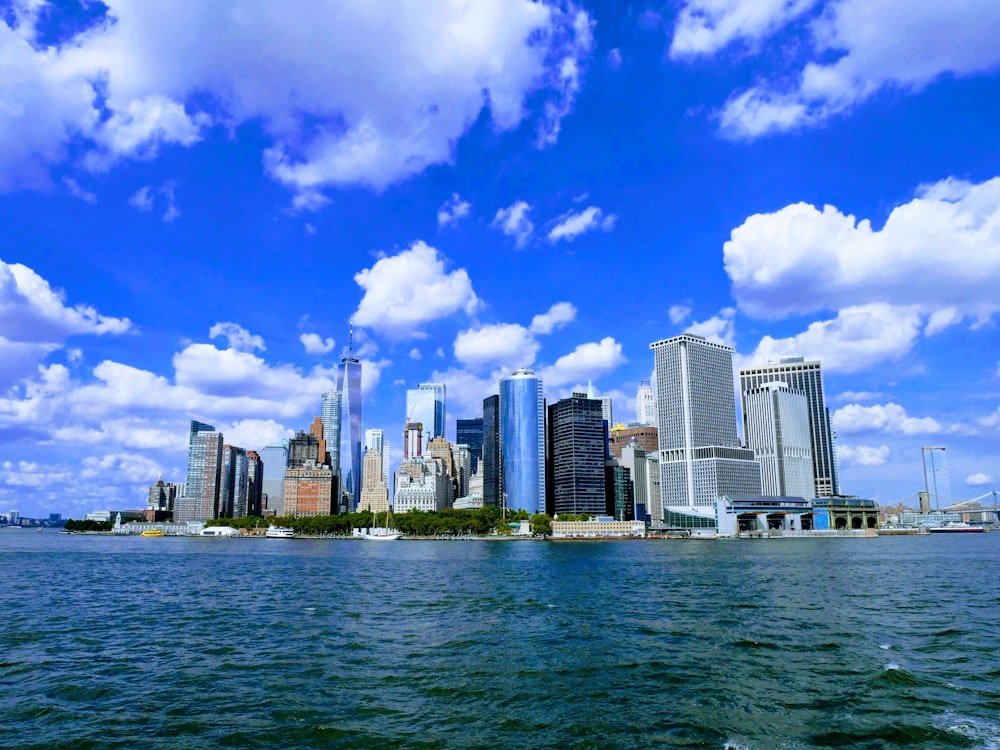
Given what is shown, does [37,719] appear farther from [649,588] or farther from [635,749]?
[649,588]

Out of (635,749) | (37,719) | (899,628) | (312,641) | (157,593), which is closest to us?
(635,749)

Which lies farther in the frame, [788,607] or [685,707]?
[788,607]

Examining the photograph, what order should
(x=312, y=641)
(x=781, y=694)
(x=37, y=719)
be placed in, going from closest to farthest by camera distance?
(x=37, y=719) < (x=781, y=694) < (x=312, y=641)

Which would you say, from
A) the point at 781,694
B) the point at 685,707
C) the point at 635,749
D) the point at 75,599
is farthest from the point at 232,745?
the point at 75,599

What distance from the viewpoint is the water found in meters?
24.8

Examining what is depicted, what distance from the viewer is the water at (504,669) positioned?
24844mm

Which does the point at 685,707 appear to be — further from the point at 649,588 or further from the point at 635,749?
the point at 649,588

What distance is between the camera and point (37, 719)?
26641mm

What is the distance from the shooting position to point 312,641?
42.1m

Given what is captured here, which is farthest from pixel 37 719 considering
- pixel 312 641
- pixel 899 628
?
pixel 899 628

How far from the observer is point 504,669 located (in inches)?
1366

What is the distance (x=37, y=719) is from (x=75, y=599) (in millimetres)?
44951

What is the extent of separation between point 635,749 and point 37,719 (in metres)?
22.6

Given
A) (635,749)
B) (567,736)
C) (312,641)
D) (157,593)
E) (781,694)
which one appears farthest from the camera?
(157,593)
